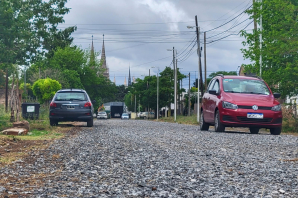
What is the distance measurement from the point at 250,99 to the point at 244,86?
97 cm

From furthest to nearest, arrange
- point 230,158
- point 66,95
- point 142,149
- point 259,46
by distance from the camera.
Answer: point 259,46 < point 66,95 < point 142,149 < point 230,158

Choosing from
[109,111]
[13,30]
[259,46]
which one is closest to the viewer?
[13,30]

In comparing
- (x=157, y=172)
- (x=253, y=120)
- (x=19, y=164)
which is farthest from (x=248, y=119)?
(x=19, y=164)

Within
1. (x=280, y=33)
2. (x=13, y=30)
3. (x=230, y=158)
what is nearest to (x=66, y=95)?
(x=13, y=30)

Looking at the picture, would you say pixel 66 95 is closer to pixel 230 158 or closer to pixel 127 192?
pixel 230 158

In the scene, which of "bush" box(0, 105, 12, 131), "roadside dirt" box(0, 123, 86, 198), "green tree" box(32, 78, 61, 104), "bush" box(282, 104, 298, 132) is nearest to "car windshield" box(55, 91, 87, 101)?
"bush" box(0, 105, 12, 131)

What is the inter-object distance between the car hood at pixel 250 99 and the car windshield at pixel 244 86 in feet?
1.26

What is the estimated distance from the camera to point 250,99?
14609mm

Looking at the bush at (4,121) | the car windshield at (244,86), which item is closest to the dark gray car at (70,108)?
the bush at (4,121)

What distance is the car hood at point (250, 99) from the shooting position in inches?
570

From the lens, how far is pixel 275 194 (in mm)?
4770

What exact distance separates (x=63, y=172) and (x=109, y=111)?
3849 inches

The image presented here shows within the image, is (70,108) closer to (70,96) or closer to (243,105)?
(70,96)

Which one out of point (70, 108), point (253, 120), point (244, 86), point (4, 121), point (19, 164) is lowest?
point (19, 164)
